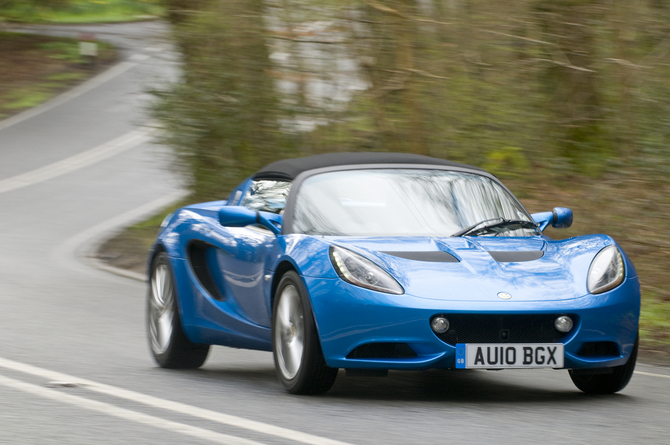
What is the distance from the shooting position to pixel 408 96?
554 inches

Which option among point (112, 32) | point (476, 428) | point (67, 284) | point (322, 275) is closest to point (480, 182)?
point (322, 275)

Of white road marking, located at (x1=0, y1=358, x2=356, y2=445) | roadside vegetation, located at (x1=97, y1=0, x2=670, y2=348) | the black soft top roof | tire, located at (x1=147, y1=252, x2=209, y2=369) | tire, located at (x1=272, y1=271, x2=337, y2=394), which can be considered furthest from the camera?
roadside vegetation, located at (x1=97, y1=0, x2=670, y2=348)

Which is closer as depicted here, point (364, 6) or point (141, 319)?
point (141, 319)

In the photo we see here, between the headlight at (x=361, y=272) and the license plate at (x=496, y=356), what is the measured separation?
0.43 meters

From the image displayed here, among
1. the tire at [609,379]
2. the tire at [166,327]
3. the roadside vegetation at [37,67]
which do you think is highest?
the tire at [609,379]

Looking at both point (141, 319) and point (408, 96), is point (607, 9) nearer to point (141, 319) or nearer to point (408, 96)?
point (408, 96)

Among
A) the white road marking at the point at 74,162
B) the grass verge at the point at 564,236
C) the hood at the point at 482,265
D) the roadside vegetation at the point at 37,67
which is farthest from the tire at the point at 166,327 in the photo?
the roadside vegetation at the point at 37,67

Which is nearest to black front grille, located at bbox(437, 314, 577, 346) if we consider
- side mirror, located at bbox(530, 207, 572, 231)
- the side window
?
side mirror, located at bbox(530, 207, 572, 231)

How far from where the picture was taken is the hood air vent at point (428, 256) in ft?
19.2

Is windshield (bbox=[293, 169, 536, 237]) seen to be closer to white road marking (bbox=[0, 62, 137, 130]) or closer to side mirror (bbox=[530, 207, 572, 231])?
side mirror (bbox=[530, 207, 572, 231])

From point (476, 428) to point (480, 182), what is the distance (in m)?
2.28

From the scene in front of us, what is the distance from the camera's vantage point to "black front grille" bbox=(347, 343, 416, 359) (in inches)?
221

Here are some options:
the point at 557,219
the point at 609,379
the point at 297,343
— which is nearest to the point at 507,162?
the point at 557,219

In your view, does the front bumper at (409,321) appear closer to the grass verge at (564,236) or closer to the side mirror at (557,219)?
the side mirror at (557,219)
